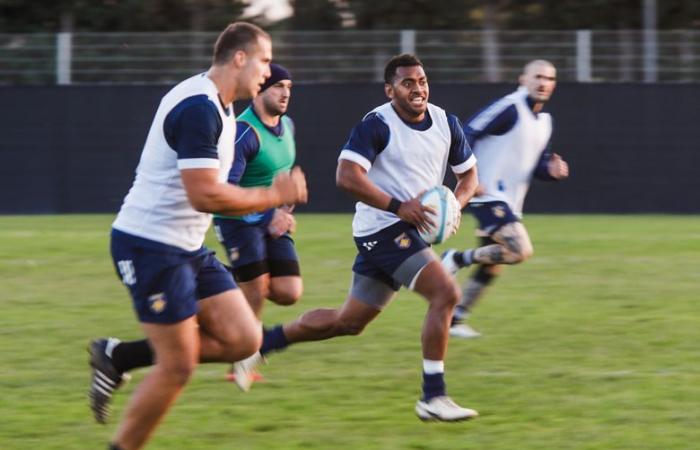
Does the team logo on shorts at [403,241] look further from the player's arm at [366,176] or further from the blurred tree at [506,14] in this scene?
the blurred tree at [506,14]

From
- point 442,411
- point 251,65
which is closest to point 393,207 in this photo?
point 442,411

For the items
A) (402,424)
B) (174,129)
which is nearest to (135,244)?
(174,129)

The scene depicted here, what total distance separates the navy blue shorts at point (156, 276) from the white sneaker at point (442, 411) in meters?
1.50

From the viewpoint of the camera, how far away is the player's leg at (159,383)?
555 cm

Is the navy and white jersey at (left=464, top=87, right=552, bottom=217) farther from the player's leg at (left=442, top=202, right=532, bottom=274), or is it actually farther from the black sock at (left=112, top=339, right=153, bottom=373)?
the black sock at (left=112, top=339, right=153, bottom=373)

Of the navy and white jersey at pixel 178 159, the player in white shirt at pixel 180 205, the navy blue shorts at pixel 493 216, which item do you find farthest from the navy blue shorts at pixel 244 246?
the navy and white jersey at pixel 178 159

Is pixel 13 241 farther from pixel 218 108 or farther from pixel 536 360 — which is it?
pixel 218 108

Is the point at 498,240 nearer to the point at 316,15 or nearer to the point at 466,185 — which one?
the point at 466,185

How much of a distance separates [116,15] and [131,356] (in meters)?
25.0

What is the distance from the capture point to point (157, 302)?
220 inches

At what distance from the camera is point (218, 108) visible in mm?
5562

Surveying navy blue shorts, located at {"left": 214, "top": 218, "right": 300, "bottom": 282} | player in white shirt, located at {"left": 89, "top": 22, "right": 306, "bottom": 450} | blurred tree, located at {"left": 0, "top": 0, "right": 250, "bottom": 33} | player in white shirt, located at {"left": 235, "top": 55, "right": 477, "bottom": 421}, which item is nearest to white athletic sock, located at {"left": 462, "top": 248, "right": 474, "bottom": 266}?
navy blue shorts, located at {"left": 214, "top": 218, "right": 300, "bottom": 282}

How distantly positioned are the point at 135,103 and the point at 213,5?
10.5m

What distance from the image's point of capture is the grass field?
646cm
